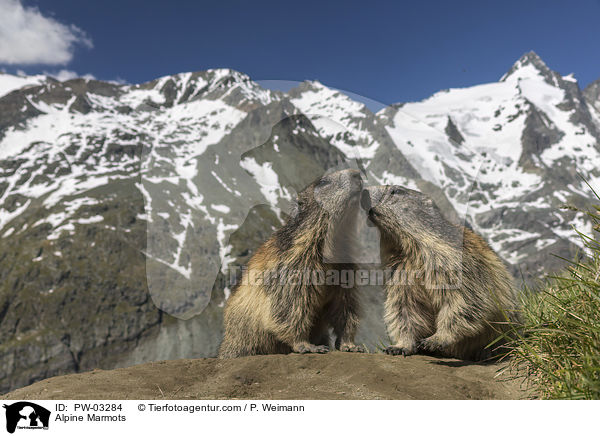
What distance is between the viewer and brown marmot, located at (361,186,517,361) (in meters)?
5.87

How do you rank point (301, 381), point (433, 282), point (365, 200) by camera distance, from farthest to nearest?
point (365, 200), point (433, 282), point (301, 381)

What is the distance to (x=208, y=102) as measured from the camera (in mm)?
9844

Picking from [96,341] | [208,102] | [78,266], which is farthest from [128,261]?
[208,102]

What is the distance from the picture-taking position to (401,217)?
6.29 meters

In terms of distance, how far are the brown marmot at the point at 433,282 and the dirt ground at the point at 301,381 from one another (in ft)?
1.62

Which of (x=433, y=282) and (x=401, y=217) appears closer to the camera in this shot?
(x=433, y=282)

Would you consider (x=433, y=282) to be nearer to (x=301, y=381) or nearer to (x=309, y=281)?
(x=309, y=281)

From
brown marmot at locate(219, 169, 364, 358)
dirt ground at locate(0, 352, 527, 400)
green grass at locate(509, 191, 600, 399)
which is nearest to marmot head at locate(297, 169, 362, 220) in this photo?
brown marmot at locate(219, 169, 364, 358)
